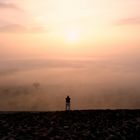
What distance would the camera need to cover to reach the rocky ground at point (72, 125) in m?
28.6

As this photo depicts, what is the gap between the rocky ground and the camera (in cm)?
2861

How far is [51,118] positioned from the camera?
33188mm

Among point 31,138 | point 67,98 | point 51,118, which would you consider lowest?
point 31,138

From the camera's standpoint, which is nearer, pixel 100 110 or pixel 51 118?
pixel 51 118

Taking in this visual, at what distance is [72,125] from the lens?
102 feet

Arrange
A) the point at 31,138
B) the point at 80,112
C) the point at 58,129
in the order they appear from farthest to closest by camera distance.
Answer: the point at 80,112 < the point at 58,129 < the point at 31,138

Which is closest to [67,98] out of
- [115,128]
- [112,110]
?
[112,110]

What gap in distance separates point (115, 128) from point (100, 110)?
17.1 feet

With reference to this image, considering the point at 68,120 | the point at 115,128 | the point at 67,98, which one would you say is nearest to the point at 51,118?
the point at 68,120

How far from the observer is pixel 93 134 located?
29.0 metres

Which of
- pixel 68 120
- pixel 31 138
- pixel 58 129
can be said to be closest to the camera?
pixel 31 138

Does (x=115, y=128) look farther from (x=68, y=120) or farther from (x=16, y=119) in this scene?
(x=16, y=119)

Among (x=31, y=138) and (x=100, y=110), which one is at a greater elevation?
(x=100, y=110)

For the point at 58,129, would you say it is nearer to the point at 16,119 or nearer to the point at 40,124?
the point at 40,124
